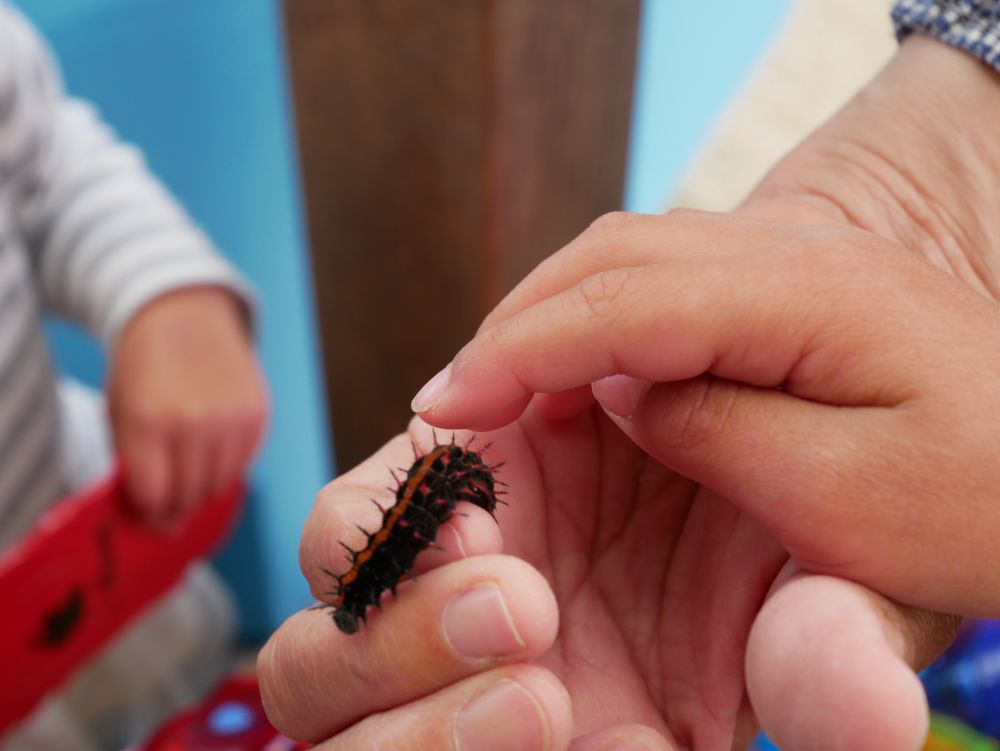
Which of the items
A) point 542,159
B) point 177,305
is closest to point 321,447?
point 177,305

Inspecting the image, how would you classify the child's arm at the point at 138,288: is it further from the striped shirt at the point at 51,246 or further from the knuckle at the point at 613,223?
the knuckle at the point at 613,223

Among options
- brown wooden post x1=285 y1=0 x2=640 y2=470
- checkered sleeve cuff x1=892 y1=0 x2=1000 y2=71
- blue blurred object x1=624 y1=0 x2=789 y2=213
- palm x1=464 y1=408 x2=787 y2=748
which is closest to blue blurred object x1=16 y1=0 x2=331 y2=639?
brown wooden post x1=285 y1=0 x2=640 y2=470

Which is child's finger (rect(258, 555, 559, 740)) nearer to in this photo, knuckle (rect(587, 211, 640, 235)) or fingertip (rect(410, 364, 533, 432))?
fingertip (rect(410, 364, 533, 432))

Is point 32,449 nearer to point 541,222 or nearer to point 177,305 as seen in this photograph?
point 177,305

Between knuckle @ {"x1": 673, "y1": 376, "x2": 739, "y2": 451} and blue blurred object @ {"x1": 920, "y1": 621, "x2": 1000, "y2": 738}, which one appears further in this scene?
blue blurred object @ {"x1": 920, "y1": 621, "x2": 1000, "y2": 738}

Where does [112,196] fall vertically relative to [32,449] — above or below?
above

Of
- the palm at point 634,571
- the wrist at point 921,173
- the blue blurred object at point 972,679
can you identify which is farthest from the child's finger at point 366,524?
the blue blurred object at point 972,679

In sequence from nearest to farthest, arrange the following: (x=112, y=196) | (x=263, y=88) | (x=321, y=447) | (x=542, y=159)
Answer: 1. (x=542, y=159)
2. (x=112, y=196)
3. (x=263, y=88)
4. (x=321, y=447)
